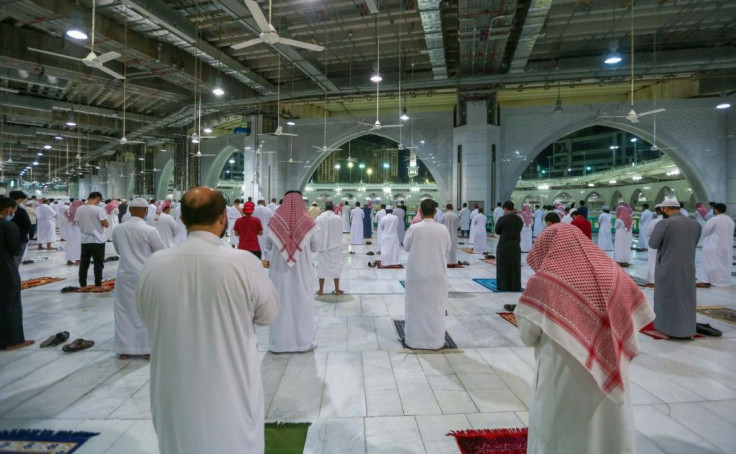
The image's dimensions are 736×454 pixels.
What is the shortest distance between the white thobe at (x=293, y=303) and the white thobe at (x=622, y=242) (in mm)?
7408

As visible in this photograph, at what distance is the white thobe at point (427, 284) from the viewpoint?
3.50m

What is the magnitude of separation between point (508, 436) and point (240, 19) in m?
9.13

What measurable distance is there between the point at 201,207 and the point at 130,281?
2594 millimetres

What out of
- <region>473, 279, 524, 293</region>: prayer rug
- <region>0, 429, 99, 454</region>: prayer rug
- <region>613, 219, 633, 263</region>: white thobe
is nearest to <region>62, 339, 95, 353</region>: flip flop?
<region>0, 429, 99, 454</region>: prayer rug

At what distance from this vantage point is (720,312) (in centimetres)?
481

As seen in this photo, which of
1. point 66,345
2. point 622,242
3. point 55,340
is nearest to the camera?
point 66,345

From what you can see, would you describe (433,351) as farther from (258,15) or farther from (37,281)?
(37,281)

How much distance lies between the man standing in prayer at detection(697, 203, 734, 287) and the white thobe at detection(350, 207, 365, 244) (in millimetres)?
8271

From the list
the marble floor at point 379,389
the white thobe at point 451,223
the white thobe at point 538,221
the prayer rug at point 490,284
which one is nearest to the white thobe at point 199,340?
the marble floor at point 379,389

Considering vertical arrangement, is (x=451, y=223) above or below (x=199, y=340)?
above

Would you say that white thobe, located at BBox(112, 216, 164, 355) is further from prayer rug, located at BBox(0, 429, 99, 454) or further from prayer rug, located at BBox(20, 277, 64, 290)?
prayer rug, located at BBox(20, 277, 64, 290)

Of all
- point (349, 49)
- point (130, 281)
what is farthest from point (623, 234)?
point (130, 281)

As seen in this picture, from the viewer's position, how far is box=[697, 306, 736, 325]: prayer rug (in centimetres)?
454

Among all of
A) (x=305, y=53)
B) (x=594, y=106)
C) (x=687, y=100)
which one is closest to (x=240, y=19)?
(x=305, y=53)
